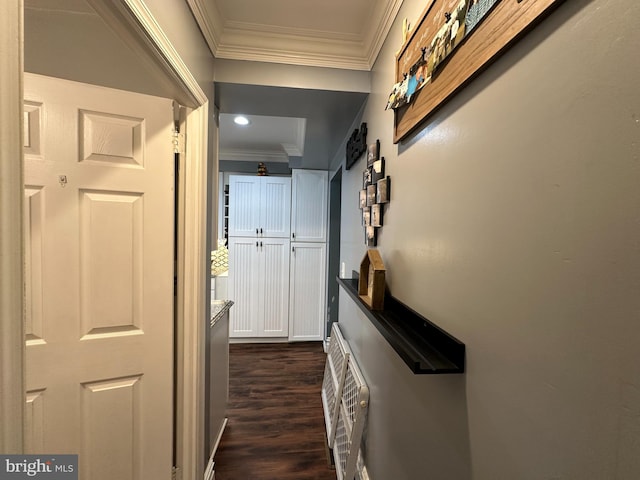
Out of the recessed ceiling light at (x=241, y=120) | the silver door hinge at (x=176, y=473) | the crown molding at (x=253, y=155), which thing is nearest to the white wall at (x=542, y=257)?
the silver door hinge at (x=176, y=473)

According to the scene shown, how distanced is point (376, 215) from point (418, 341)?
2.08 feet

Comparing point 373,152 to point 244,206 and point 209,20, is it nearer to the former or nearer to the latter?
point 209,20

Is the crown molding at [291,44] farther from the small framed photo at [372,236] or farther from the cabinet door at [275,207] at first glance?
the cabinet door at [275,207]

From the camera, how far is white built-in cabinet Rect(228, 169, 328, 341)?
3436mm

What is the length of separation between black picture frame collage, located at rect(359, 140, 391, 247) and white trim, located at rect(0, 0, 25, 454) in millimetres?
1067

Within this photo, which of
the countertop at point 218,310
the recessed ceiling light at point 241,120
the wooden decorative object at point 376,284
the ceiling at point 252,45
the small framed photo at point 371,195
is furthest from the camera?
the recessed ceiling light at point 241,120

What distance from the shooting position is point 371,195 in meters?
1.38

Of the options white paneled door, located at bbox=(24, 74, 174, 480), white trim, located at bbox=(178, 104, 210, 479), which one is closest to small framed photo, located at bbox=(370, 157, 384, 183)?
white trim, located at bbox=(178, 104, 210, 479)

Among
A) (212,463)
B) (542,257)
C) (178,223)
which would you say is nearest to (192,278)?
(178,223)

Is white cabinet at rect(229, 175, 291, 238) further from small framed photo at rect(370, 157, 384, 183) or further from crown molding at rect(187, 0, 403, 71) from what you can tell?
small framed photo at rect(370, 157, 384, 183)

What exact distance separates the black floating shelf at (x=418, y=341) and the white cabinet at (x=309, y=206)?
246cm

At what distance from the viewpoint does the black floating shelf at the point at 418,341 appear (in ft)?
2.17

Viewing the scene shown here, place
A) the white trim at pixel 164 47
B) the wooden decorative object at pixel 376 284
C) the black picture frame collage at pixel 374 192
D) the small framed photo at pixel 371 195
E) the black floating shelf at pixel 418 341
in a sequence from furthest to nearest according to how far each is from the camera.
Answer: the small framed photo at pixel 371 195 < the black picture frame collage at pixel 374 192 < the wooden decorative object at pixel 376 284 < the white trim at pixel 164 47 < the black floating shelf at pixel 418 341

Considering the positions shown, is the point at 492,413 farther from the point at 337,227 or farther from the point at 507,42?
the point at 337,227
